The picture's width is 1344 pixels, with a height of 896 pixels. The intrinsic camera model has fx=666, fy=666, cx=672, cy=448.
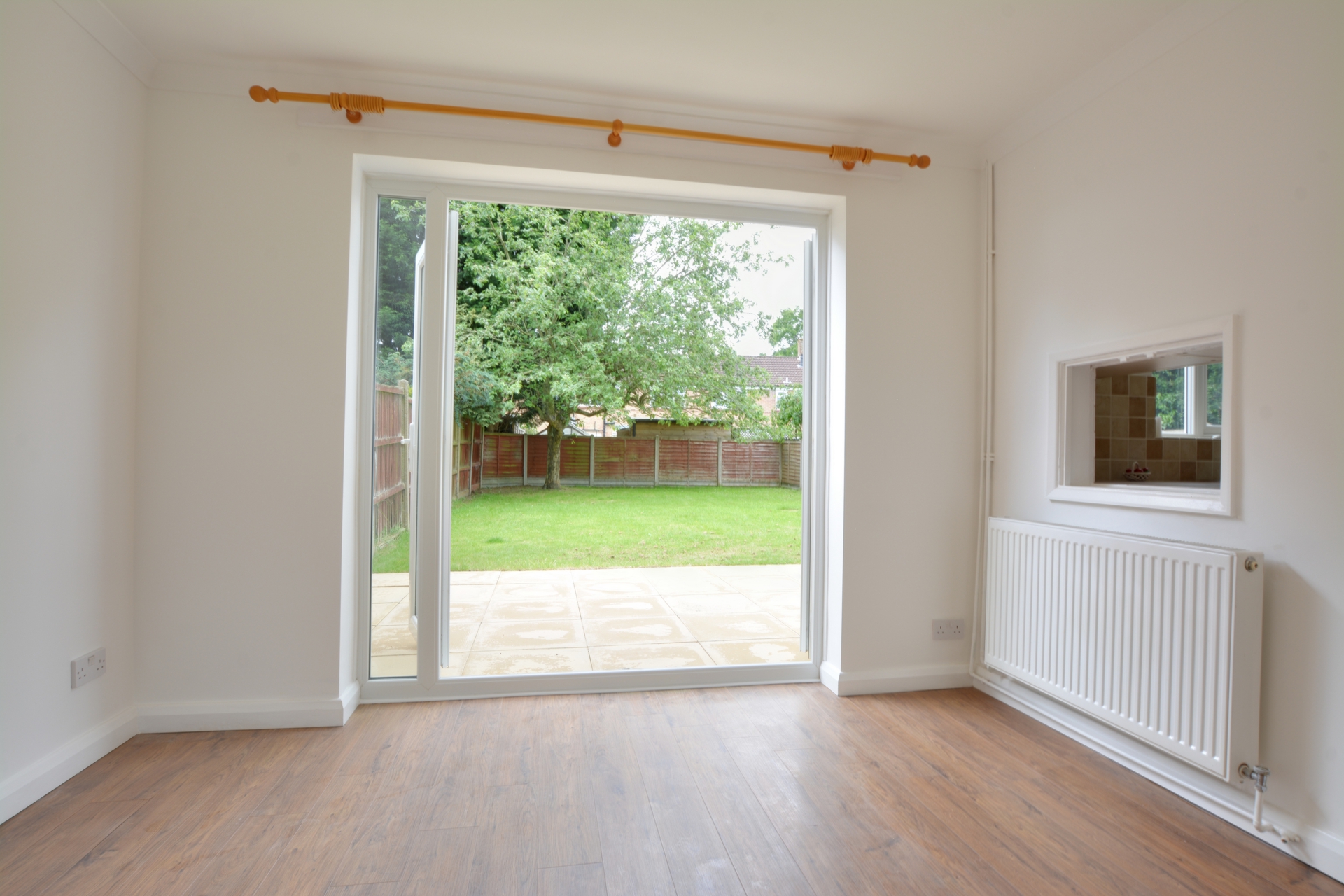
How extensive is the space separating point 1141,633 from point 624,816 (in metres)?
1.65

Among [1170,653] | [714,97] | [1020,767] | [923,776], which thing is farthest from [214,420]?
[1170,653]

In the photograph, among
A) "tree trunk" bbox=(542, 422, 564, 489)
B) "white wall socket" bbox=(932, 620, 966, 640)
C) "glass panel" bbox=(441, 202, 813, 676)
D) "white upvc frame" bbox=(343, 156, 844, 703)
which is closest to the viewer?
"white upvc frame" bbox=(343, 156, 844, 703)

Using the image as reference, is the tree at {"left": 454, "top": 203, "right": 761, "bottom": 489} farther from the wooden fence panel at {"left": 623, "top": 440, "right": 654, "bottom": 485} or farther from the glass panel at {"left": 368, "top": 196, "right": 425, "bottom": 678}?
the glass panel at {"left": 368, "top": 196, "right": 425, "bottom": 678}

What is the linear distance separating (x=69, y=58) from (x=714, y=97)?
206cm

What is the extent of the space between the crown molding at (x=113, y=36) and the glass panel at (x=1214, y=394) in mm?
3669

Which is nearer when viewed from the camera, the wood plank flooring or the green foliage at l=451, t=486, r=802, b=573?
the wood plank flooring

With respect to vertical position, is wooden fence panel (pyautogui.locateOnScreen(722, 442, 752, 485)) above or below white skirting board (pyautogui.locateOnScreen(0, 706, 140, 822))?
above

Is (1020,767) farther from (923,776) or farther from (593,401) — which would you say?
(593,401)

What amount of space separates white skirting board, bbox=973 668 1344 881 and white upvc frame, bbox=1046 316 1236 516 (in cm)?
78

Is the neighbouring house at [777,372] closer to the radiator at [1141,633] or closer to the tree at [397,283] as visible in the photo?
the radiator at [1141,633]

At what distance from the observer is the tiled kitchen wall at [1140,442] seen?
2.50 m

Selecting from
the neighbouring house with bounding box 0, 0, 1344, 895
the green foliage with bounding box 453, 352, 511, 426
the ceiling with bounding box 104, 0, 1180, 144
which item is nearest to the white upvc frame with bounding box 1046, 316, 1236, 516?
the neighbouring house with bounding box 0, 0, 1344, 895

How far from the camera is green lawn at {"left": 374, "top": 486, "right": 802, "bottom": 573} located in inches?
226

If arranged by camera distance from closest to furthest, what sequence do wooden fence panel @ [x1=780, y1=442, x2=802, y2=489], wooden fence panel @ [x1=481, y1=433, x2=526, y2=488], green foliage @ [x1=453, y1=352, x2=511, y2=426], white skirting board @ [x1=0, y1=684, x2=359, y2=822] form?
white skirting board @ [x1=0, y1=684, x2=359, y2=822], green foliage @ [x1=453, y1=352, x2=511, y2=426], wooden fence panel @ [x1=481, y1=433, x2=526, y2=488], wooden fence panel @ [x1=780, y1=442, x2=802, y2=489]
